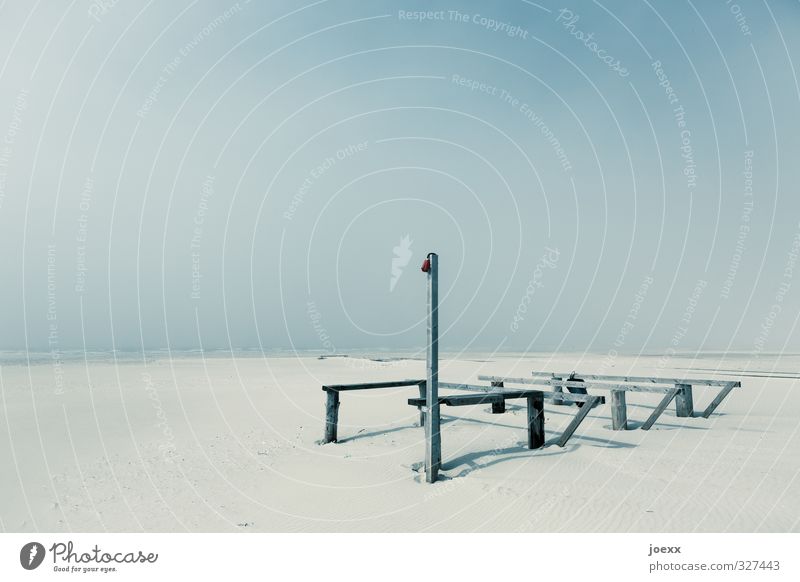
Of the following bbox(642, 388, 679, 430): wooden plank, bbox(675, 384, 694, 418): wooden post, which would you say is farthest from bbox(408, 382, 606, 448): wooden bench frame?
bbox(675, 384, 694, 418): wooden post

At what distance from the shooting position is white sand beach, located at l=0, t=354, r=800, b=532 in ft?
21.5

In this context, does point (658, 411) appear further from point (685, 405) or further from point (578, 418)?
point (578, 418)

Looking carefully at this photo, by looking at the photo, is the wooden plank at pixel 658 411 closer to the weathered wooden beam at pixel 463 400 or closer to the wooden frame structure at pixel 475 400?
the wooden frame structure at pixel 475 400

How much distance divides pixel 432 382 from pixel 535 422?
321 cm

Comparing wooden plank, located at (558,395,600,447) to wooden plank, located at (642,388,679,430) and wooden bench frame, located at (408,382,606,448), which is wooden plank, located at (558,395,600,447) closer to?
wooden bench frame, located at (408,382,606,448)

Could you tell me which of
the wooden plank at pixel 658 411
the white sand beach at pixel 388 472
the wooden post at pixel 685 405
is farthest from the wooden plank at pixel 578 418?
the wooden post at pixel 685 405

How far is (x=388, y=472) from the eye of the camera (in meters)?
8.77

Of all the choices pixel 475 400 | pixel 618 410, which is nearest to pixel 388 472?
pixel 475 400

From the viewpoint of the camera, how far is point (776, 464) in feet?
28.2

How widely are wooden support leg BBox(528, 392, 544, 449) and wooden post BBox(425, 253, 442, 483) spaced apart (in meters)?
2.70

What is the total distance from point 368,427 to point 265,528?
7.04 meters
